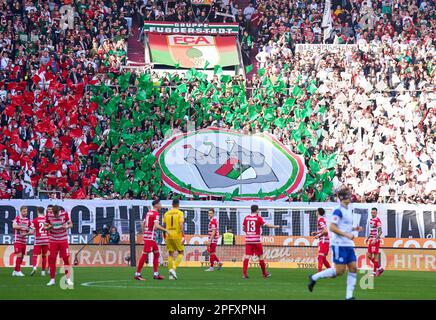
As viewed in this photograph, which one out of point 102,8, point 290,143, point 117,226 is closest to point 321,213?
point 117,226

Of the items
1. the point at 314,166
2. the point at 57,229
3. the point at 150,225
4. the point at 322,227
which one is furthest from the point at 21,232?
the point at 314,166

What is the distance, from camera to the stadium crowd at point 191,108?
4569 centimetres

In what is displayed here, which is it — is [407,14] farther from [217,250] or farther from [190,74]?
[217,250]

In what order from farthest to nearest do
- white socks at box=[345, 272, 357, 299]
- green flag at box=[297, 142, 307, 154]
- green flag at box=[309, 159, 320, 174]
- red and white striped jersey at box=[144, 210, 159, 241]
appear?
green flag at box=[297, 142, 307, 154] < green flag at box=[309, 159, 320, 174] < red and white striped jersey at box=[144, 210, 159, 241] < white socks at box=[345, 272, 357, 299]

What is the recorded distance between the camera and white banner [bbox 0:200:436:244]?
43.3 metres

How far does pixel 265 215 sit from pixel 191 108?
24.2 ft

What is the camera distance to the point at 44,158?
44719mm

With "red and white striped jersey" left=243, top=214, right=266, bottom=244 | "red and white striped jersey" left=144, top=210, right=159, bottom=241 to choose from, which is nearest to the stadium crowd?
"red and white striped jersey" left=243, top=214, right=266, bottom=244

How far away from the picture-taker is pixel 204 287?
1113 inches

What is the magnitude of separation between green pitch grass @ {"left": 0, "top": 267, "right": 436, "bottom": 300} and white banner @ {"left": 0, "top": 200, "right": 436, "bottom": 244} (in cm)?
595

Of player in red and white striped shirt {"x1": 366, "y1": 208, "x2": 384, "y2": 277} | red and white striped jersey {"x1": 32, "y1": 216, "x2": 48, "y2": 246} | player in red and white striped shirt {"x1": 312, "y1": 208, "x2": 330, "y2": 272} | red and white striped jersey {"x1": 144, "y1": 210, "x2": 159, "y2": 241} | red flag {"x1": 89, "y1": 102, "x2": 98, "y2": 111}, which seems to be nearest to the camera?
red and white striped jersey {"x1": 144, "y1": 210, "x2": 159, "y2": 241}

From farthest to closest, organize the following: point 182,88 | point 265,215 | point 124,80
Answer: point 182,88
point 124,80
point 265,215

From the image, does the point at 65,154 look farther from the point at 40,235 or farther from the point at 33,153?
the point at 40,235

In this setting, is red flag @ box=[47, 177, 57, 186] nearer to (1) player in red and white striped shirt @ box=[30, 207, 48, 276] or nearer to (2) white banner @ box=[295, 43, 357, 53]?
(1) player in red and white striped shirt @ box=[30, 207, 48, 276]
